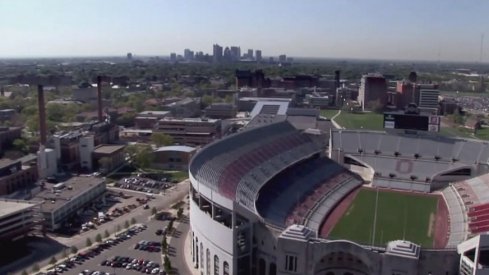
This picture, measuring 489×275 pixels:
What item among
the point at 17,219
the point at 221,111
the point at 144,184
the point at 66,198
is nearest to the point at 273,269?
the point at 17,219

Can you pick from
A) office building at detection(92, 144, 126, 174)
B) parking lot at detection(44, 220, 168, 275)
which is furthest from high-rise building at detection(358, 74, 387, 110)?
parking lot at detection(44, 220, 168, 275)

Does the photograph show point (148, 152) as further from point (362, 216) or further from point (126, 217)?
point (362, 216)

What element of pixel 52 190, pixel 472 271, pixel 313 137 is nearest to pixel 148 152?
pixel 52 190

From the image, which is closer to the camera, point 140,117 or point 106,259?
point 106,259

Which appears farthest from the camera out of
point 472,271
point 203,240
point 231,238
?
point 203,240

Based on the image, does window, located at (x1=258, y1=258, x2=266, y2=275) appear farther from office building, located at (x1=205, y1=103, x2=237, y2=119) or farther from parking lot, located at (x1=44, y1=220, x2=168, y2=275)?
office building, located at (x1=205, y1=103, x2=237, y2=119)

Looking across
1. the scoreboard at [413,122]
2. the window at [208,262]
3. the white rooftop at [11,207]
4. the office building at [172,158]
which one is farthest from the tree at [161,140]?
the window at [208,262]

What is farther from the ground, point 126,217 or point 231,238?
point 231,238
